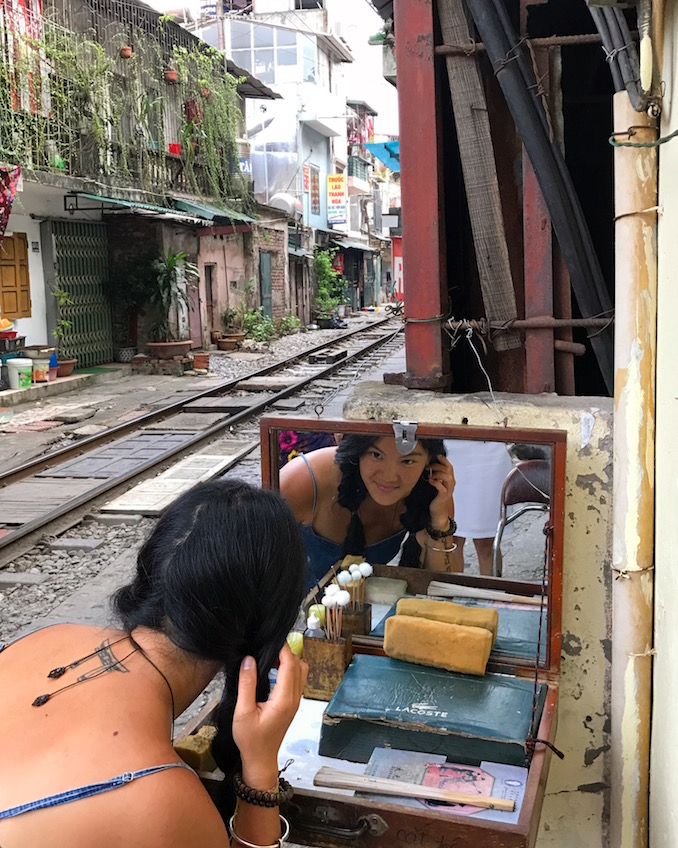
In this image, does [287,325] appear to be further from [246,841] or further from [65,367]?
[246,841]

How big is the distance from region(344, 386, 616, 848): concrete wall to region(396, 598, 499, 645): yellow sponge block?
219 millimetres

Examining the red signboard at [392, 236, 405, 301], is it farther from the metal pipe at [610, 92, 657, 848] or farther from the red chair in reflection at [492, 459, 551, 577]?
the metal pipe at [610, 92, 657, 848]

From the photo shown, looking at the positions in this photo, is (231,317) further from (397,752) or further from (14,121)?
(397,752)

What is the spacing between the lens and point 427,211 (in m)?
2.60

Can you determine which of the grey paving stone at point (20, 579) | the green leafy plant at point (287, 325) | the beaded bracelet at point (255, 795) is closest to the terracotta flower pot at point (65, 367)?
the grey paving stone at point (20, 579)

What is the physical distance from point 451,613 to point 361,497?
487mm

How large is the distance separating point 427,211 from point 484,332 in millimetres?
423

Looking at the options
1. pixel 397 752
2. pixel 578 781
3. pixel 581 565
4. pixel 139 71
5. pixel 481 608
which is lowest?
pixel 578 781

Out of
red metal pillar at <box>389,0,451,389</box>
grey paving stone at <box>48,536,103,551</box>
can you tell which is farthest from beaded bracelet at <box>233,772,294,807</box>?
grey paving stone at <box>48,536,103,551</box>

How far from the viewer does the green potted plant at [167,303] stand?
17.8 meters

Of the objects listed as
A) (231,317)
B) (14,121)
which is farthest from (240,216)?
(14,121)

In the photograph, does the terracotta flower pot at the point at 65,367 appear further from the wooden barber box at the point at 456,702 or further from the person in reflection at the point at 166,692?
the person in reflection at the point at 166,692

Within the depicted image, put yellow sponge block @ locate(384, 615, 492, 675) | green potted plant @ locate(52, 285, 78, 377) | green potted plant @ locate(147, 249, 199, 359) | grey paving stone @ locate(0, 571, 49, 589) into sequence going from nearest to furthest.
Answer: yellow sponge block @ locate(384, 615, 492, 675)
grey paving stone @ locate(0, 571, 49, 589)
green potted plant @ locate(52, 285, 78, 377)
green potted plant @ locate(147, 249, 199, 359)

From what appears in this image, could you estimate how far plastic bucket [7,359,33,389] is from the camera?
45.3ft
